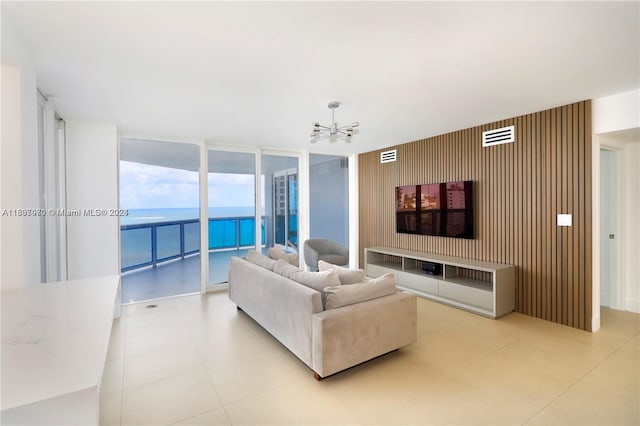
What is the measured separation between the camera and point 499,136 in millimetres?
4219

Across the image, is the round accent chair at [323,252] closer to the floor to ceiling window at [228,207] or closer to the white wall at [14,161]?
the floor to ceiling window at [228,207]

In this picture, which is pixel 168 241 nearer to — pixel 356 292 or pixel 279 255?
pixel 279 255

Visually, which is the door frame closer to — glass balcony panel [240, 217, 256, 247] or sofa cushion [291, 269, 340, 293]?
sofa cushion [291, 269, 340, 293]

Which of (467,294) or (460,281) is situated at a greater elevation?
(460,281)

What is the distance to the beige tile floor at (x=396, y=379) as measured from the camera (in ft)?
7.02

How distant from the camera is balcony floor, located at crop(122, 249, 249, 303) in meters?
4.98

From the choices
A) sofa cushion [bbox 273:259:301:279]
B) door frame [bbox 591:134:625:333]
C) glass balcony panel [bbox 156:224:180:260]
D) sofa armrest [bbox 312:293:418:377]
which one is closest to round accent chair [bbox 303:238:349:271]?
sofa cushion [bbox 273:259:301:279]

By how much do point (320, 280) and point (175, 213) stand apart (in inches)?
132

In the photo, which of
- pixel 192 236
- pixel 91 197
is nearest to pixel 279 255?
pixel 192 236

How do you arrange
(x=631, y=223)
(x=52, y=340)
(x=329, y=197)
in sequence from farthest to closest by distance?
(x=329, y=197) < (x=631, y=223) < (x=52, y=340)

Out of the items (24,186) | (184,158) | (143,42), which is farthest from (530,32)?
(184,158)

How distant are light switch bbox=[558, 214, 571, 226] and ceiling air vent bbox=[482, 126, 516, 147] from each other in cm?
112

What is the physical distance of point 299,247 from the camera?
21.0ft

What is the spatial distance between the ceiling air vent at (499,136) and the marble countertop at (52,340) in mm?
4562
